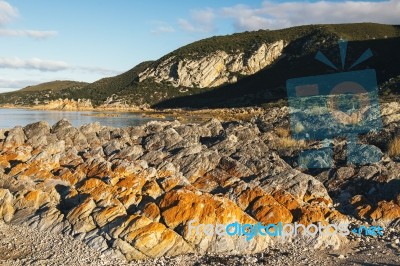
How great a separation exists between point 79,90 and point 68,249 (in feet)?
576

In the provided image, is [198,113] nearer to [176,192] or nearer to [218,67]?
[218,67]

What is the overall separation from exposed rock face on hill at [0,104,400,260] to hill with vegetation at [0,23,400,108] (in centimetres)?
6842

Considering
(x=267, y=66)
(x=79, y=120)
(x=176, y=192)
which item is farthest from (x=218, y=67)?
(x=176, y=192)

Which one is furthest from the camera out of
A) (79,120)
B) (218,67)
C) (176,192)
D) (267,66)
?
(218,67)

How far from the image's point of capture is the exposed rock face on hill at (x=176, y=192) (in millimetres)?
13422

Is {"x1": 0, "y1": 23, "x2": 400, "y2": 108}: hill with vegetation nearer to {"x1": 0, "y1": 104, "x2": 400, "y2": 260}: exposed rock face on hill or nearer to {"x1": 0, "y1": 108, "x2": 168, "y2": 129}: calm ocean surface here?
{"x1": 0, "y1": 108, "x2": 168, "y2": 129}: calm ocean surface

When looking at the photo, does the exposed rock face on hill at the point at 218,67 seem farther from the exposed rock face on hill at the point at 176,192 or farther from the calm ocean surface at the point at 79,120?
the exposed rock face on hill at the point at 176,192

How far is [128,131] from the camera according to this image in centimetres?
2775

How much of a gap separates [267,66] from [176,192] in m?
123

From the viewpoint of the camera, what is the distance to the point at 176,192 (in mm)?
14953

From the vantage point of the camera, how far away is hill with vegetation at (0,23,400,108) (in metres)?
103

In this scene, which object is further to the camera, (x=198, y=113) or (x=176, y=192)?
(x=198, y=113)

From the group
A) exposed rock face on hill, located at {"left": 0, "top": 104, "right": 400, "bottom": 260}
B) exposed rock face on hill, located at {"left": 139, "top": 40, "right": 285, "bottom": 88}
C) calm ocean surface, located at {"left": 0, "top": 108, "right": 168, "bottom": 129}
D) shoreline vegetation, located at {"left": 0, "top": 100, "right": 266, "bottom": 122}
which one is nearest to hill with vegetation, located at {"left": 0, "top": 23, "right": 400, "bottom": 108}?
exposed rock face on hill, located at {"left": 139, "top": 40, "right": 285, "bottom": 88}

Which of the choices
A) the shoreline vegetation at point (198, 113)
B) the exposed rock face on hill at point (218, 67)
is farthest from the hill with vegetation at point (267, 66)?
the shoreline vegetation at point (198, 113)
